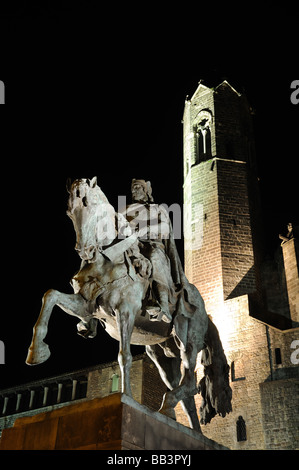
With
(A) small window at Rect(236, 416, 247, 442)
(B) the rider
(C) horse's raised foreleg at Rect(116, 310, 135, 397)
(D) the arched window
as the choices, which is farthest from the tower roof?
(C) horse's raised foreleg at Rect(116, 310, 135, 397)

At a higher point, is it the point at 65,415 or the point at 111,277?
the point at 111,277

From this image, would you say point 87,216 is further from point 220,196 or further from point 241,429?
point 220,196

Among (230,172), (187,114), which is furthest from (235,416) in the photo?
(187,114)

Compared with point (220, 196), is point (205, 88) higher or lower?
higher

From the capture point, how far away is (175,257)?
830 centimetres

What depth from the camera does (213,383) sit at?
854 cm

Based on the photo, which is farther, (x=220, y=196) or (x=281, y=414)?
(x=220, y=196)

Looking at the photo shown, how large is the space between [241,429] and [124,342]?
45.9 feet

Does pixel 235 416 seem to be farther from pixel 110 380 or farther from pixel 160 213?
pixel 160 213

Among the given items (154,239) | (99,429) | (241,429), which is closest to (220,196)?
(241,429)

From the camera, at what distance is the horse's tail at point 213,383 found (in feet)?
27.7

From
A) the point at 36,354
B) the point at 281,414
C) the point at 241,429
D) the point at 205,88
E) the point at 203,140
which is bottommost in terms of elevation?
the point at 36,354

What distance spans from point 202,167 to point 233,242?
15.6 ft

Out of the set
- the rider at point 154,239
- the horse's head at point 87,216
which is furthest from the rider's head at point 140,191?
the horse's head at point 87,216
